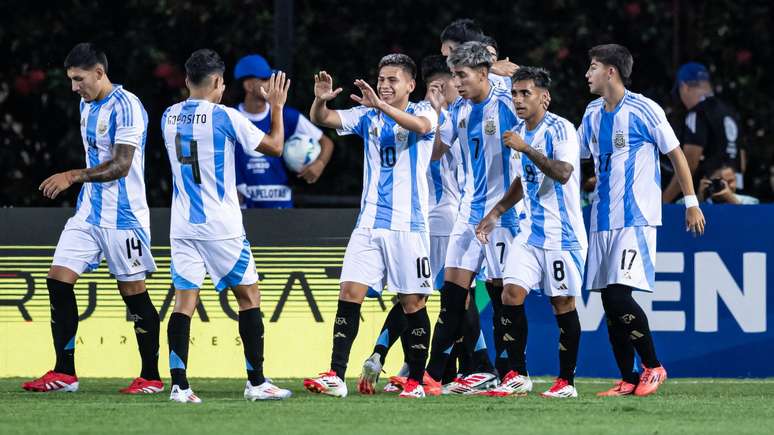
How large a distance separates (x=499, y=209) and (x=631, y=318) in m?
1.05

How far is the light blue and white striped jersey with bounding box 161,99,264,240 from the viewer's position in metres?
9.54

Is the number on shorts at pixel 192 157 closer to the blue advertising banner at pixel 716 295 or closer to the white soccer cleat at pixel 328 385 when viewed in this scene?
the white soccer cleat at pixel 328 385

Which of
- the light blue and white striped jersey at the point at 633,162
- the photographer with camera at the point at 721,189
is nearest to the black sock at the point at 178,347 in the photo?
the light blue and white striped jersey at the point at 633,162

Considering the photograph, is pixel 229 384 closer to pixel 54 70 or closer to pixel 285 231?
pixel 285 231

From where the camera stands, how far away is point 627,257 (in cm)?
1003

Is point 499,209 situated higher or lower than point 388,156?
lower

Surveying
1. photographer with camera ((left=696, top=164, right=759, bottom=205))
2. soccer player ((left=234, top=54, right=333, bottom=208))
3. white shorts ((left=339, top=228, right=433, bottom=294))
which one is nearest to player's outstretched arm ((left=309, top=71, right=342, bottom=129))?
white shorts ((left=339, top=228, right=433, bottom=294))

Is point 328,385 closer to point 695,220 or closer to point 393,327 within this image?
point 393,327

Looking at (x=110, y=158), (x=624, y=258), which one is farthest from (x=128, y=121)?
(x=624, y=258)

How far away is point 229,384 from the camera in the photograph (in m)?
11.0

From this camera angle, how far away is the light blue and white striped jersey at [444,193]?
1084 centimetres

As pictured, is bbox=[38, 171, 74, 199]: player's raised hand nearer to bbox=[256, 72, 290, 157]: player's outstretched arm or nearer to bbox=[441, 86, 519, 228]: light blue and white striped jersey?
bbox=[256, 72, 290, 157]: player's outstretched arm

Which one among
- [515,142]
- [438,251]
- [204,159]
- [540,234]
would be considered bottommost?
[438,251]

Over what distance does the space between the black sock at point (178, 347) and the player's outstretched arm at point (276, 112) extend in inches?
42.8
